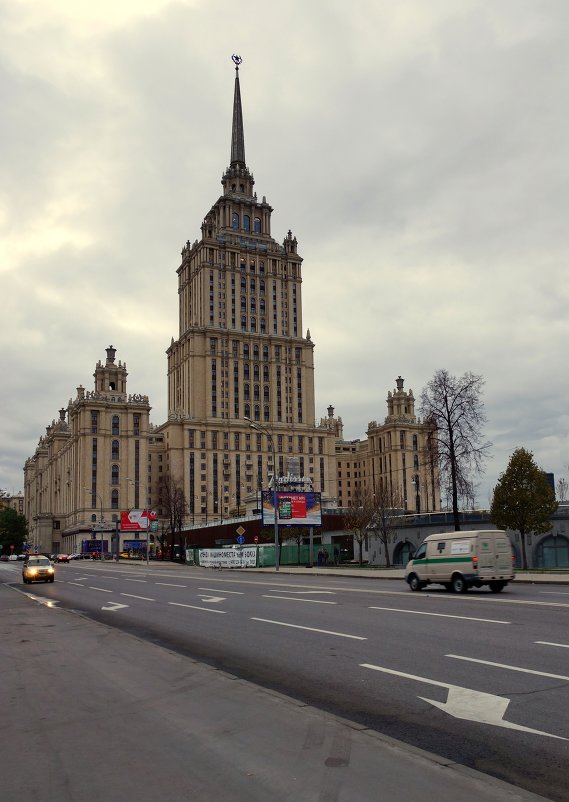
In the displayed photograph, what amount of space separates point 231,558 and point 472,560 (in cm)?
4399

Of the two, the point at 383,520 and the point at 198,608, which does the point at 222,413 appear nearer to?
the point at 383,520

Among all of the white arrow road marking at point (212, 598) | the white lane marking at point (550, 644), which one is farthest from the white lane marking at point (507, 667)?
the white arrow road marking at point (212, 598)

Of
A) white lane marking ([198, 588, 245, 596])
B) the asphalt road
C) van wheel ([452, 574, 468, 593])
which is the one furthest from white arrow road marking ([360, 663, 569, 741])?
white lane marking ([198, 588, 245, 596])

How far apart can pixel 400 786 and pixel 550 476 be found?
42734 mm

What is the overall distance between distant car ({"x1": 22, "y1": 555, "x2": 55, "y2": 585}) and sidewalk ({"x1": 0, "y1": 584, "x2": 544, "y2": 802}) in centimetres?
3272

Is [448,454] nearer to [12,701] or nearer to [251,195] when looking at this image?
[12,701]

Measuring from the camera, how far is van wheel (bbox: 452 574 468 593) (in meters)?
23.8

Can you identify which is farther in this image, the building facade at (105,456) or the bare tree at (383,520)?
the building facade at (105,456)

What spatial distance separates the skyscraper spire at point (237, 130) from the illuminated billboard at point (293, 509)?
153 metres

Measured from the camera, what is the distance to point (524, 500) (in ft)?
129

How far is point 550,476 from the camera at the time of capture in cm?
4528

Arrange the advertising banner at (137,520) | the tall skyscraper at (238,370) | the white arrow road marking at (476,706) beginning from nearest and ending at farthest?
1. the white arrow road marking at (476,706)
2. the advertising banner at (137,520)
3. the tall skyscraper at (238,370)

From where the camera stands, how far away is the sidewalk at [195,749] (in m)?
5.65

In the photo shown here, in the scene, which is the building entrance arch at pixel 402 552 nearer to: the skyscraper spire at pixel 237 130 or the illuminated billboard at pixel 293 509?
the illuminated billboard at pixel 293 509
